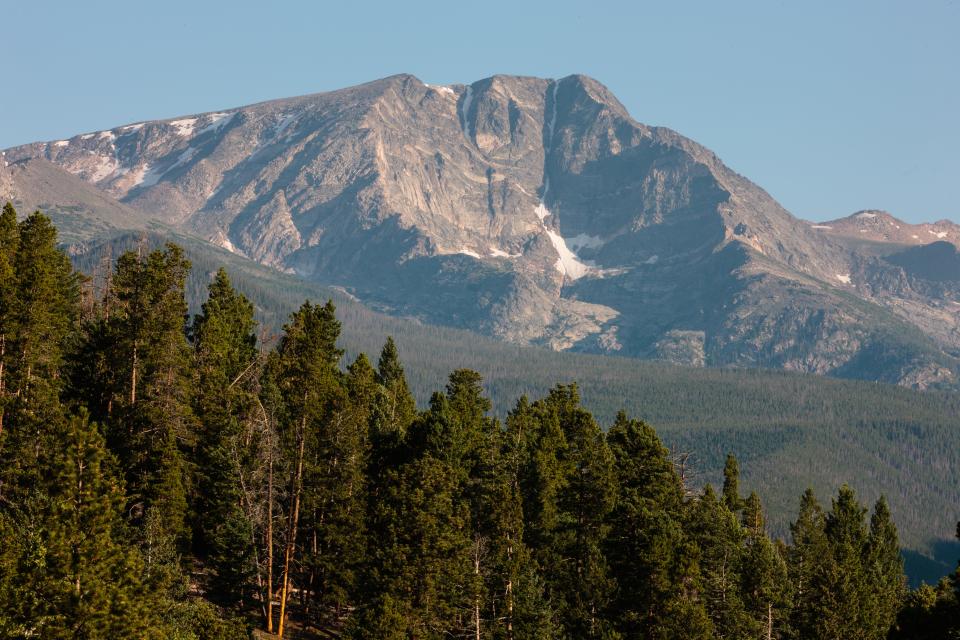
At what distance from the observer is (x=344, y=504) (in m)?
75.5

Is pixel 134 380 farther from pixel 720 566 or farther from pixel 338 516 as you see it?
pixel 720 566

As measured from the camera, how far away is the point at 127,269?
8062 cm

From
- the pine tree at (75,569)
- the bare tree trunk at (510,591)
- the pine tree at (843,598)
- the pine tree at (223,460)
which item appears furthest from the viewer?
the pine tree at (843,598)

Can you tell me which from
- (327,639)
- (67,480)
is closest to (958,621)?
(327,639)

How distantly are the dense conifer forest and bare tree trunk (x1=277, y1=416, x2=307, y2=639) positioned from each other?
19 centimetres

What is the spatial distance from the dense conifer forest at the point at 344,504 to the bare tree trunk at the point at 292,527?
0.63 ft

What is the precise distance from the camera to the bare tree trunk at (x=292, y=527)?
231 feet

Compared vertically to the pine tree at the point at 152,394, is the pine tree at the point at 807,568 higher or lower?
lower

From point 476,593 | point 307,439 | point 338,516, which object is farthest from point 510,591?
A: point 307,439

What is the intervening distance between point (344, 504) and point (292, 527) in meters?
3.99

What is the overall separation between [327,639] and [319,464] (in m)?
10.5

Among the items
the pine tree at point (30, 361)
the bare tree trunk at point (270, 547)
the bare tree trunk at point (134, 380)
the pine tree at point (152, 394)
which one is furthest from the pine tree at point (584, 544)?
the pine tree at point (30, 361)

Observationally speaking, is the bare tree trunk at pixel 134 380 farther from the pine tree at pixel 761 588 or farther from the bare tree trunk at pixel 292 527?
the pine tree at pixel 761 588

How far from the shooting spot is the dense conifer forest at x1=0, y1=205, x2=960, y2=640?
6619 centimetres
